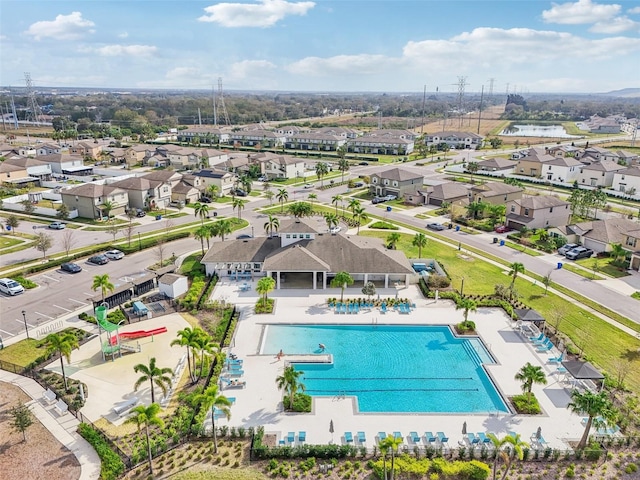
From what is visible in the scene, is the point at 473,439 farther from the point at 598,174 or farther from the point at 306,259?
the point at 598,174

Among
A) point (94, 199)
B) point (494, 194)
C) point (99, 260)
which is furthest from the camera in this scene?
point (494, 194)

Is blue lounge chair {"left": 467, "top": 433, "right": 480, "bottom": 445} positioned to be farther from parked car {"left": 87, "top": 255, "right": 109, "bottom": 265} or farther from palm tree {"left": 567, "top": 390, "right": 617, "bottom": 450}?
parked car {"left": 87, "top": 255, "right": 109, "bottom": 265}

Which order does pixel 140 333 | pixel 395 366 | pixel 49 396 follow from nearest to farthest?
pixel 49 396, pixel 395 366, pixel 140 333

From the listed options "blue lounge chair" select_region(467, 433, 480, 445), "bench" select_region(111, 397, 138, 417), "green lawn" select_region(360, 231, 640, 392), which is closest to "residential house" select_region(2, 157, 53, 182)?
"green lawn" select_region(360, 231, 640, 392)

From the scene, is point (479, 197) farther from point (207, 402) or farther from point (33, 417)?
point (33, 417)

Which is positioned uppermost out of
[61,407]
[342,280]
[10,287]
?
[342,280]

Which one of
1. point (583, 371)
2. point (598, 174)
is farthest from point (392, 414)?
point (598, 174)

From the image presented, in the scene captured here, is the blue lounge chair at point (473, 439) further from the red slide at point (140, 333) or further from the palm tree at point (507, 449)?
the red slide at point (140, 333)
